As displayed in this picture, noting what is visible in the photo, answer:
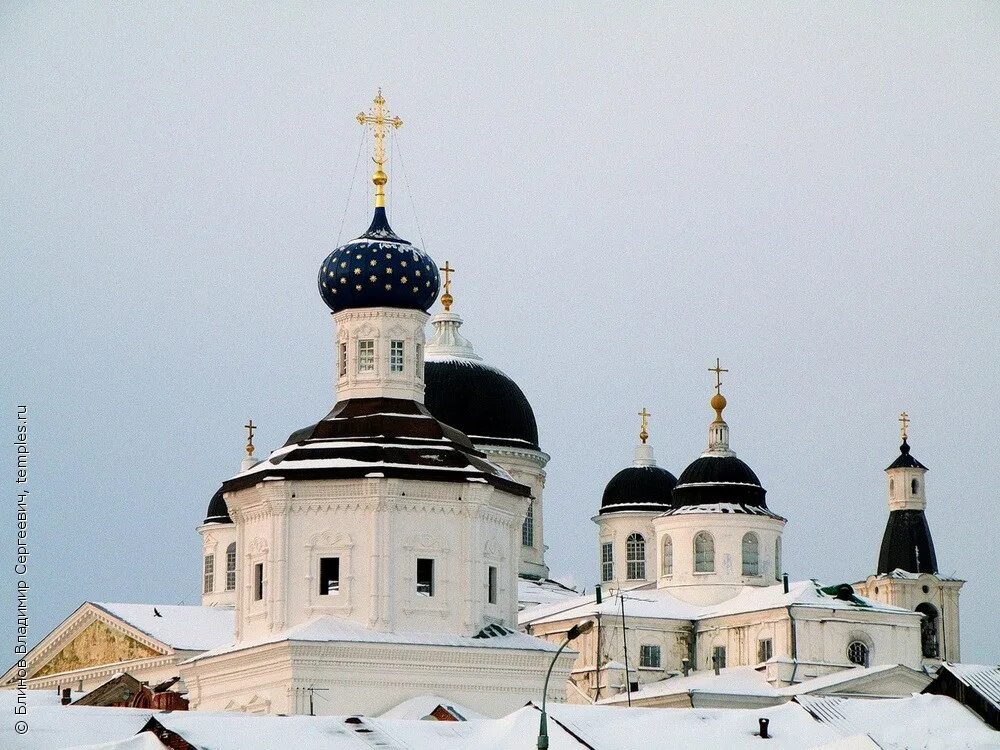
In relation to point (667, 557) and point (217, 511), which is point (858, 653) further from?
point (217, 511)

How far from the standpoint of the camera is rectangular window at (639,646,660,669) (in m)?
65.8

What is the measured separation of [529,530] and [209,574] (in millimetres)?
9403

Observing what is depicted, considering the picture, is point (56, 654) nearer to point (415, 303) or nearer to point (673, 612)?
point (673, 612)

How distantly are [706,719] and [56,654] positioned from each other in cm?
3158

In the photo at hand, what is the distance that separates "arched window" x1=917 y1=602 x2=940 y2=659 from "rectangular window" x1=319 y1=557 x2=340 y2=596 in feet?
90.8

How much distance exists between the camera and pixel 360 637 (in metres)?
48.1

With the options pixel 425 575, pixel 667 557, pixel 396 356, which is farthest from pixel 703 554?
pixel 425 575

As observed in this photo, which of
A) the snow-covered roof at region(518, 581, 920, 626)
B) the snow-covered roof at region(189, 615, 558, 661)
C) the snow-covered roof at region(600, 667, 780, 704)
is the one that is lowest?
the snow-covered roof at region(189, 615, 558, 661)

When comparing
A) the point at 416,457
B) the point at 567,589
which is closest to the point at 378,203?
the point at 416,457

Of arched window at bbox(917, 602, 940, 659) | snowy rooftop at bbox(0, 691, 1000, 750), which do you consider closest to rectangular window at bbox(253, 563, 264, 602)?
snowy rooftop at bbox(0, 691, 1000, 750)

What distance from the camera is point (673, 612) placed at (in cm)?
6650

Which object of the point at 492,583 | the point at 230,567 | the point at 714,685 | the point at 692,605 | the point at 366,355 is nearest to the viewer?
the point at 492,583

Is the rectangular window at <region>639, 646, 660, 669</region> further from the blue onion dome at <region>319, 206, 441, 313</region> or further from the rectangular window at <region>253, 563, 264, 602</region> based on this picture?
the rectangular window at <region>253, 563, 264, 602</region>

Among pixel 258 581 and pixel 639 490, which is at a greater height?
pixel 639 490
